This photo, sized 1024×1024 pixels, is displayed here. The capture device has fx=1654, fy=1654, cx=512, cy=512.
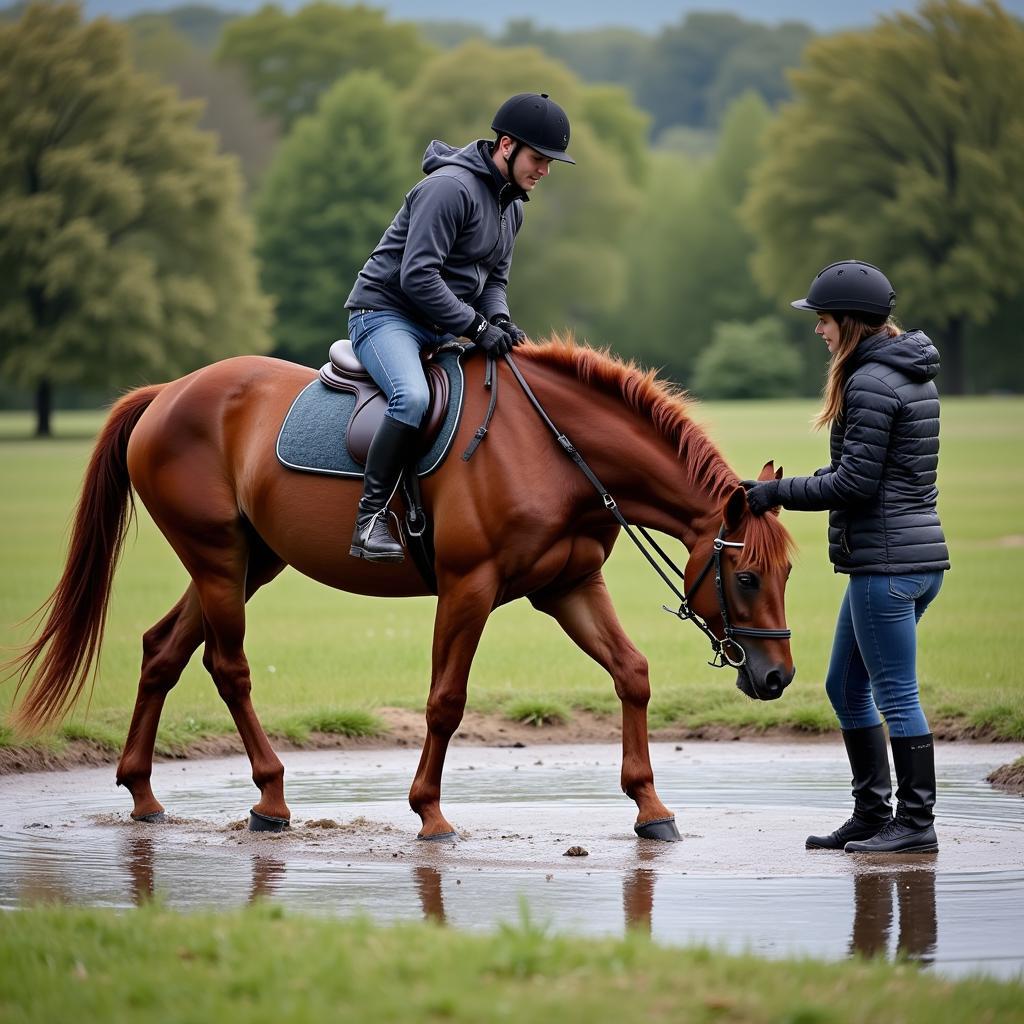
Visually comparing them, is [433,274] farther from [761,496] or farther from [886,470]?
[886,470]

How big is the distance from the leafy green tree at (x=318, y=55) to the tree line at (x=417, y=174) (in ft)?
0.54

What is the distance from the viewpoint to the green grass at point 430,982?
14.5 feet

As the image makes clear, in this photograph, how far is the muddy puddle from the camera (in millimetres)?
6035

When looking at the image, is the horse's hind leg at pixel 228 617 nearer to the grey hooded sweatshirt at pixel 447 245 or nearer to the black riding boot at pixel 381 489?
the black riding boot at pixel 381 489

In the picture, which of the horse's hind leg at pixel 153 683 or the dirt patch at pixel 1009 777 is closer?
the horse's hind leg at pixel 153 683

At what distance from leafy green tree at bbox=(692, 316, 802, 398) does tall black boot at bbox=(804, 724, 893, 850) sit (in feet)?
231

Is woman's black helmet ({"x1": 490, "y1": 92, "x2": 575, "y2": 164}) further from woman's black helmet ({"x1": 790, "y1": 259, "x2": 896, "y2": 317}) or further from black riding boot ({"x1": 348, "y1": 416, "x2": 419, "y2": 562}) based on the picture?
black riding boot ({"x1": 348, "y1": 416, "x2": 419, "y2": 562})

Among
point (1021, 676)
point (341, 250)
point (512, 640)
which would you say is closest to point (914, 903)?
point (1021, 676)

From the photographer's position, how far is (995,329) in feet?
254

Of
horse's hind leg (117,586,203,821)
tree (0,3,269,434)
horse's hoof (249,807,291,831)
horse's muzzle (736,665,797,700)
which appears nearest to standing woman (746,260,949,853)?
horse's muzzle (736,665,797,700)

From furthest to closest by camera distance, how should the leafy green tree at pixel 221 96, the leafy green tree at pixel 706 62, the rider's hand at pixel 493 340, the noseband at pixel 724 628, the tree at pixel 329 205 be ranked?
the leafy green tree at pixel 706 62
the leafy green tree at pixel 221 96
the tree at pixel 329 205
the rider's hand at pixel 493 340
the noseband at pixel 724 628

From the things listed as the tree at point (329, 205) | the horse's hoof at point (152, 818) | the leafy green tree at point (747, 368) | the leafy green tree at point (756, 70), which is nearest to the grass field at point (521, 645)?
the horse's hoof at point (152, 818)

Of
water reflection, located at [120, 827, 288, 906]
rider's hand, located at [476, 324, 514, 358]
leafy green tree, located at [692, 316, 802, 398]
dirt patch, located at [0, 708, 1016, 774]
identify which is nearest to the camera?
water reflection, located at [120, 827, 288, 906]

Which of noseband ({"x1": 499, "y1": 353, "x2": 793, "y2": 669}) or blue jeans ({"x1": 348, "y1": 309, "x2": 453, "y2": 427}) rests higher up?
blue jeans ({"x1": 348, "y1": 309, "x2": 453, "y2": 427})
